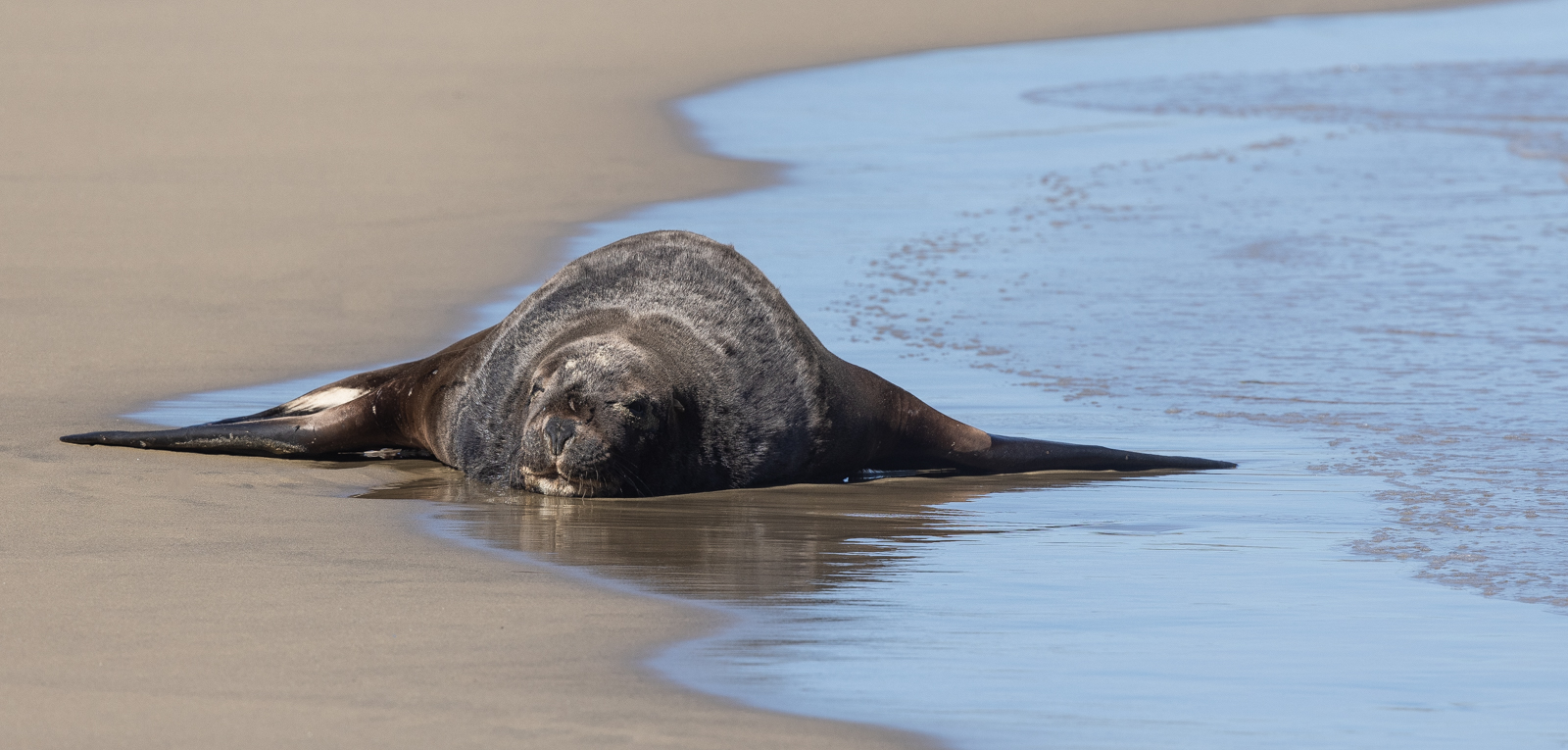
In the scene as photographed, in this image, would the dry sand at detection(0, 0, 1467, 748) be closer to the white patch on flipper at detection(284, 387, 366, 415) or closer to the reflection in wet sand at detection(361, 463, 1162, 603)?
the reflection in wet sand at detection(361, 463, 1162, 603)

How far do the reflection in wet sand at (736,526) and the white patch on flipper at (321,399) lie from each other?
47cm

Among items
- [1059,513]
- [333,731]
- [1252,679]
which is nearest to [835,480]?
[1059,513]

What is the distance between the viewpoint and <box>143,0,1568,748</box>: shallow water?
165 inches

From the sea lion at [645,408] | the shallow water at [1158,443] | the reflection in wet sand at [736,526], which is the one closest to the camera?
the shallow water at [1158,443]

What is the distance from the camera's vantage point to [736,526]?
5879mm

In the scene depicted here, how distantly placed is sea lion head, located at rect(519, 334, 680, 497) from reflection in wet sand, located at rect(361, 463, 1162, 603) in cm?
7

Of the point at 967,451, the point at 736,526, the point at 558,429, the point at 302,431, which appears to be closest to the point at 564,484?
the point at 558,429

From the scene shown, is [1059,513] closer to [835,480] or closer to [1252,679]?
[835,480]

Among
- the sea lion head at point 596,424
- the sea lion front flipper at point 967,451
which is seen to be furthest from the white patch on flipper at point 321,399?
the sea lion front flipper at point 967,451

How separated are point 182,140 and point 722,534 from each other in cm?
911

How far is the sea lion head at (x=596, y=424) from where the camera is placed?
613cm

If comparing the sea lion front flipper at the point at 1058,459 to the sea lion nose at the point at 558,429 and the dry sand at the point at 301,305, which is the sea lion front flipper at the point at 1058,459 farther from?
the dry sand at the point at 301,305

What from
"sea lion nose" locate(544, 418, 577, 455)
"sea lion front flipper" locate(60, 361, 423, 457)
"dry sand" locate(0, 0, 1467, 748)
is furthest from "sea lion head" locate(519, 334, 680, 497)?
"sea lion front flipper" locate(60, 361, 423, 457)

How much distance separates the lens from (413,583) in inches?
191
